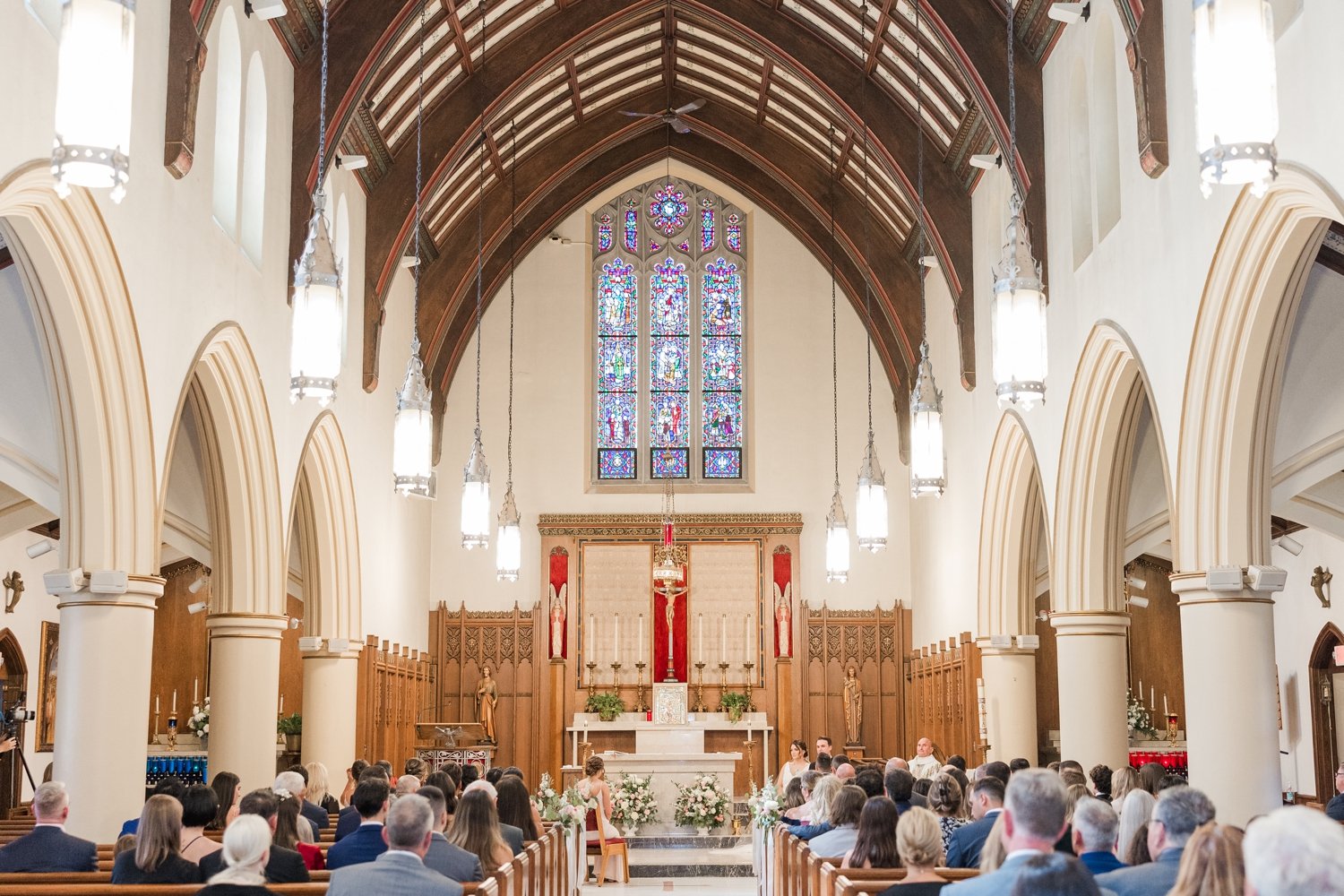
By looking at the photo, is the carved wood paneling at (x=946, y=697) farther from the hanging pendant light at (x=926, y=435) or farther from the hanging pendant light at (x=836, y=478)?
the hanging pendant light at (x=926, y=435)

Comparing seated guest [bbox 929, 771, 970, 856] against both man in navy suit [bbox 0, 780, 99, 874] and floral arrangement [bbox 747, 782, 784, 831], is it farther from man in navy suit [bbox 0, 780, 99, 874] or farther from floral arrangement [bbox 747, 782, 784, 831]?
man in navy suit [bbox 0, 780, 99, 874]

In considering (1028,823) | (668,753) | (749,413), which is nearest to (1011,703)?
(668,753)

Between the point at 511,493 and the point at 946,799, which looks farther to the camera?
the point at 511,493

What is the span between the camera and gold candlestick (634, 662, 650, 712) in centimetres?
2000

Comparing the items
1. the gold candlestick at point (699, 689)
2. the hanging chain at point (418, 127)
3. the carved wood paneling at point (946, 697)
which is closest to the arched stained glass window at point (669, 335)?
the gold candlestick at point (699, 689)

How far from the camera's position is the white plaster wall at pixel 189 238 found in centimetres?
752

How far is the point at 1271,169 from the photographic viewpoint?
5082 millimetres

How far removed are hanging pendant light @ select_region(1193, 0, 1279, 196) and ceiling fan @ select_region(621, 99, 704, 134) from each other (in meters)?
14.1

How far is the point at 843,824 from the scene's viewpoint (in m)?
7.78

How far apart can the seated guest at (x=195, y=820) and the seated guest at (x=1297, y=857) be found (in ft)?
15.6

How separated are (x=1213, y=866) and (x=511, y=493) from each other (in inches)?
543

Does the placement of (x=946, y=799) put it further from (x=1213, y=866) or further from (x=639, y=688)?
(x=639, y=688)

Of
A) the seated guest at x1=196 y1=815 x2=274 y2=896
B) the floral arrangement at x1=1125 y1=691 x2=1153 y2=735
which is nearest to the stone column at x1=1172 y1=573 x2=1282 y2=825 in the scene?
the seated guest at x1=196 y1=815 x2=274 y2=896

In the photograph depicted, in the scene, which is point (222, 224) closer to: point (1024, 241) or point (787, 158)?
point (1024, 241)
